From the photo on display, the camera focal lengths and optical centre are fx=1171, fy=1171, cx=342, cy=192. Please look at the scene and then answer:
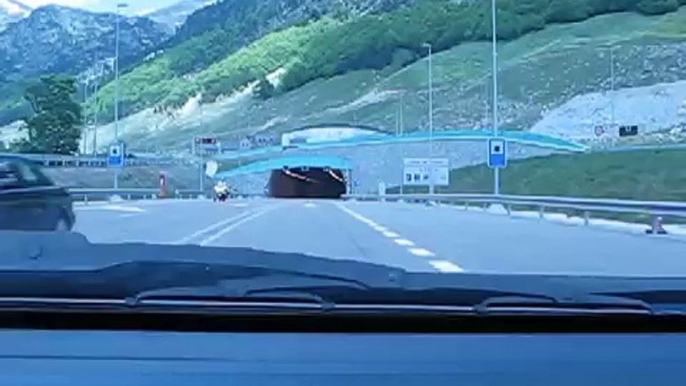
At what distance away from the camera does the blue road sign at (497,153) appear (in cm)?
714

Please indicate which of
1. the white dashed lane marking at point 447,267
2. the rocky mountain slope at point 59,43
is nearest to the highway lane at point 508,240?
the white dashed lane marking at point 447,267

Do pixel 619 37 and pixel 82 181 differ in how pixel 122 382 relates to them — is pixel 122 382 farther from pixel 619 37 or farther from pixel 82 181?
pixel 619 37

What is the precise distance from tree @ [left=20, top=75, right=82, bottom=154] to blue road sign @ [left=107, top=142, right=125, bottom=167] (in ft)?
1.02

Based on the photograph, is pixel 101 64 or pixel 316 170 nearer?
pixel 101 64

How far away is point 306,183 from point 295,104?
2187mm

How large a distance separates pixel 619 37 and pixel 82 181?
7.84 ft

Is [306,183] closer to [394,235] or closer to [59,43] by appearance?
[59,43]

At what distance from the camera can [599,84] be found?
6.28m

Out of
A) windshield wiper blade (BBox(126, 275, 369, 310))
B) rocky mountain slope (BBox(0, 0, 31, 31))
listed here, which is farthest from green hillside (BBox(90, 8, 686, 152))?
windshield wiper blade (BBox(126, 275, 369, 310))

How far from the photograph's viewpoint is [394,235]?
11062 mm

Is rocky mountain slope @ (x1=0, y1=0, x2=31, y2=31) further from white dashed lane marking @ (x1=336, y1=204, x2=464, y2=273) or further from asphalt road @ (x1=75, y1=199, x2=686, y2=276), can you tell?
white dashed lane marking @ (x1=336, y1=204, x2=464, y2=273)

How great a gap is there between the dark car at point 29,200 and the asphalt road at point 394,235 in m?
0.11

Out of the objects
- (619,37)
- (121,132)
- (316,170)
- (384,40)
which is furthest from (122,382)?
(316,170)

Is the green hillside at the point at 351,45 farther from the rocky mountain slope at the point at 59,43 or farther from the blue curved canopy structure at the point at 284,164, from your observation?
the blue curved canopy structure at the point at 284,164
